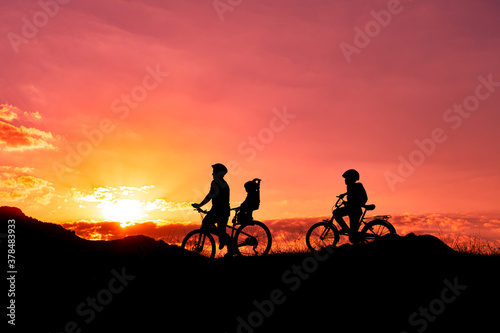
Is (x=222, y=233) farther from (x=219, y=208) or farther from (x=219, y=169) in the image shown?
(x=219, y=169)

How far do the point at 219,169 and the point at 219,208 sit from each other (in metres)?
1.32

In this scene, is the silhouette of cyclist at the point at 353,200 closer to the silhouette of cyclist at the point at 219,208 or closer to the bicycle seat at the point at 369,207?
the bicycle seat at the point at 369,207

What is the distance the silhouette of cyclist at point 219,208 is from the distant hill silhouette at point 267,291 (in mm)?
1286

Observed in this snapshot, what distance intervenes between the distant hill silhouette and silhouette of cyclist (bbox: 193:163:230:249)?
1.29 m

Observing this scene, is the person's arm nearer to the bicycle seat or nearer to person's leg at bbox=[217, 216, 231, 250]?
person's leg at bbox=[217, 216, 231, 250]

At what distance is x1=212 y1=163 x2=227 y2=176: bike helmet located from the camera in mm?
12148

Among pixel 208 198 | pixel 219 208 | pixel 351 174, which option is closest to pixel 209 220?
pixel 219 208

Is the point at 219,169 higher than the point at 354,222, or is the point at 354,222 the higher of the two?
the point at 219,169

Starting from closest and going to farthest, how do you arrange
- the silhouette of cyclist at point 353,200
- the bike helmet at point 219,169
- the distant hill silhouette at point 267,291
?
the distant hill silhouette at point 267,291 → the bike helmet at point 219,169 → the silhouette of cyclist at point 353,200

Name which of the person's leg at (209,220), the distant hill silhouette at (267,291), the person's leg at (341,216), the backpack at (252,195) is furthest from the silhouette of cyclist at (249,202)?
the person's leg at (341,216)

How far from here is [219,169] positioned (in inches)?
479

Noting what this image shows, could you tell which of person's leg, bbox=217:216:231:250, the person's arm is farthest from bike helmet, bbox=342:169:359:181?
the person's arm

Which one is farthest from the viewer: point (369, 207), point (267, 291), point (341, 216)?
point (341, 216)

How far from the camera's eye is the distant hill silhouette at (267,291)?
25.2 ft
